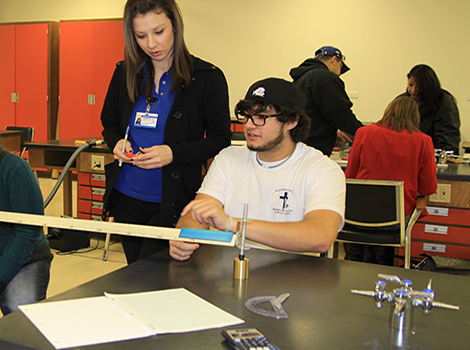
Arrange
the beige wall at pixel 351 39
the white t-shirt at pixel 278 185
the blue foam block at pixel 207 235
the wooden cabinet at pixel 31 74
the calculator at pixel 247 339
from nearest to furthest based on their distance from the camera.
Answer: the calculator at pixel 247 339, the blue foam block at pixel 207 235, the white t-shirt at pixel 278 185, the beige wall at pixel 351 39, the wooden cabinet at pixel 31 74

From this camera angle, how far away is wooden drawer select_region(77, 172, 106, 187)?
380cm

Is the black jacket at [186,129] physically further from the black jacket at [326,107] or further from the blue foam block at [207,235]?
the black jacket at [326,107]

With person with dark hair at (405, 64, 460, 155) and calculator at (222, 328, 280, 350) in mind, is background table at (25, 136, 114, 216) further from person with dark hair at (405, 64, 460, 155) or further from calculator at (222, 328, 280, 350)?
calculator at (222, 328, 280, 350)

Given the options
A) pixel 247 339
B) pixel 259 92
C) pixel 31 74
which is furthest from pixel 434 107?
pixel 31 74

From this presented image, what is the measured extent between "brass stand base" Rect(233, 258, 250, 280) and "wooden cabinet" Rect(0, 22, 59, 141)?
23.8 ft

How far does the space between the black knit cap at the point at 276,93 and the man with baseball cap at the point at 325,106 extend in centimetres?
119

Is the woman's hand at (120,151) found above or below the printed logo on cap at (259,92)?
below

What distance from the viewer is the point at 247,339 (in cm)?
83

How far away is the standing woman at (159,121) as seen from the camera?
1.69m

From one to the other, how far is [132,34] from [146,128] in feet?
1.16

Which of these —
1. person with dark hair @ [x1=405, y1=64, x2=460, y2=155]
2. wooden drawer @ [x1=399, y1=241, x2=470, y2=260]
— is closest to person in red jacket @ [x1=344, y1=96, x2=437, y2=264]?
wooden drawer @ [x1=399, y1=241, x2=470, y2=260]

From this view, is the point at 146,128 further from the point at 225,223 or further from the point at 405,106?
the point at 405,106

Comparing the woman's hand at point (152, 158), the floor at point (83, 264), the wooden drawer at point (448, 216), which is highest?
the woman's hand at point (152, 158)

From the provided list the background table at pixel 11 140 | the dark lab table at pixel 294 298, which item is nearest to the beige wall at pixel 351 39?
the background table at pixel 11 140
